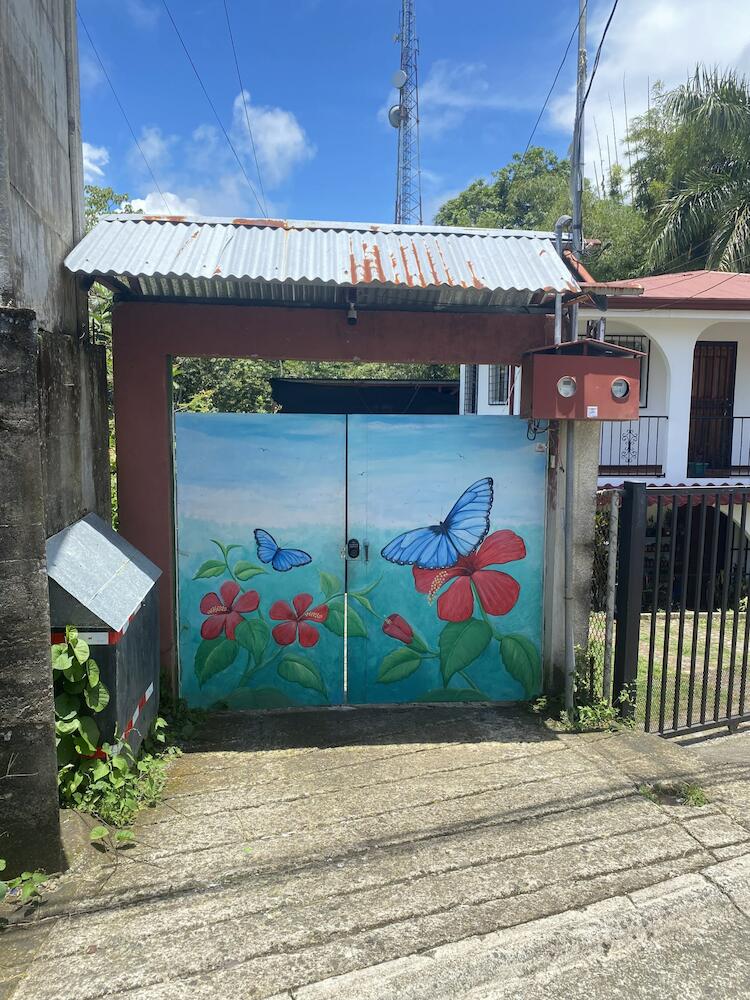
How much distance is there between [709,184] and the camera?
1594 cm

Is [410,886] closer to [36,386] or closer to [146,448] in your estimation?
[36,386]

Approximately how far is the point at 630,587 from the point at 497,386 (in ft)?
29.6

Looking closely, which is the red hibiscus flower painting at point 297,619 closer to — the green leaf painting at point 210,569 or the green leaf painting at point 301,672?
the green leaf painting at point 301,672

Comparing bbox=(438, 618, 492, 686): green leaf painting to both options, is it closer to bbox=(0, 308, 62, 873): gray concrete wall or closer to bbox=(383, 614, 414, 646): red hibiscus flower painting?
bbox=(383, 614, 414, 646): red hibiscus flower painting

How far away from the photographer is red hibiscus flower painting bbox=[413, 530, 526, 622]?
196 inches

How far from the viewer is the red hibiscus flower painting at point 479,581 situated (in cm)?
498

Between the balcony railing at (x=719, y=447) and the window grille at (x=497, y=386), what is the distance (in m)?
Answer: 3.41

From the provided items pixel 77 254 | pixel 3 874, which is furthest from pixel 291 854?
pixel 77 254

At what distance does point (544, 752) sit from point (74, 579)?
9.64 ft

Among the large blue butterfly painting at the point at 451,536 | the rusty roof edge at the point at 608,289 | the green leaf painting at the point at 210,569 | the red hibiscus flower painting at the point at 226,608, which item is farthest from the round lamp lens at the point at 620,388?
the green leaf painting at the point at 210,569

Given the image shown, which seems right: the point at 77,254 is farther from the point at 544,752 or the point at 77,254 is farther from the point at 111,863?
the point at 544,752

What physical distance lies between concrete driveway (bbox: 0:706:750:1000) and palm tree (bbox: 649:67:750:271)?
14815 mm

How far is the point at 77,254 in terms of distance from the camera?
13.2 ft

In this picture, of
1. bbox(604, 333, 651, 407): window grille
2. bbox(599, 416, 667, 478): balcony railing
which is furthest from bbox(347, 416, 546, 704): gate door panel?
bbox(604, 333, 651, 407): window grille
